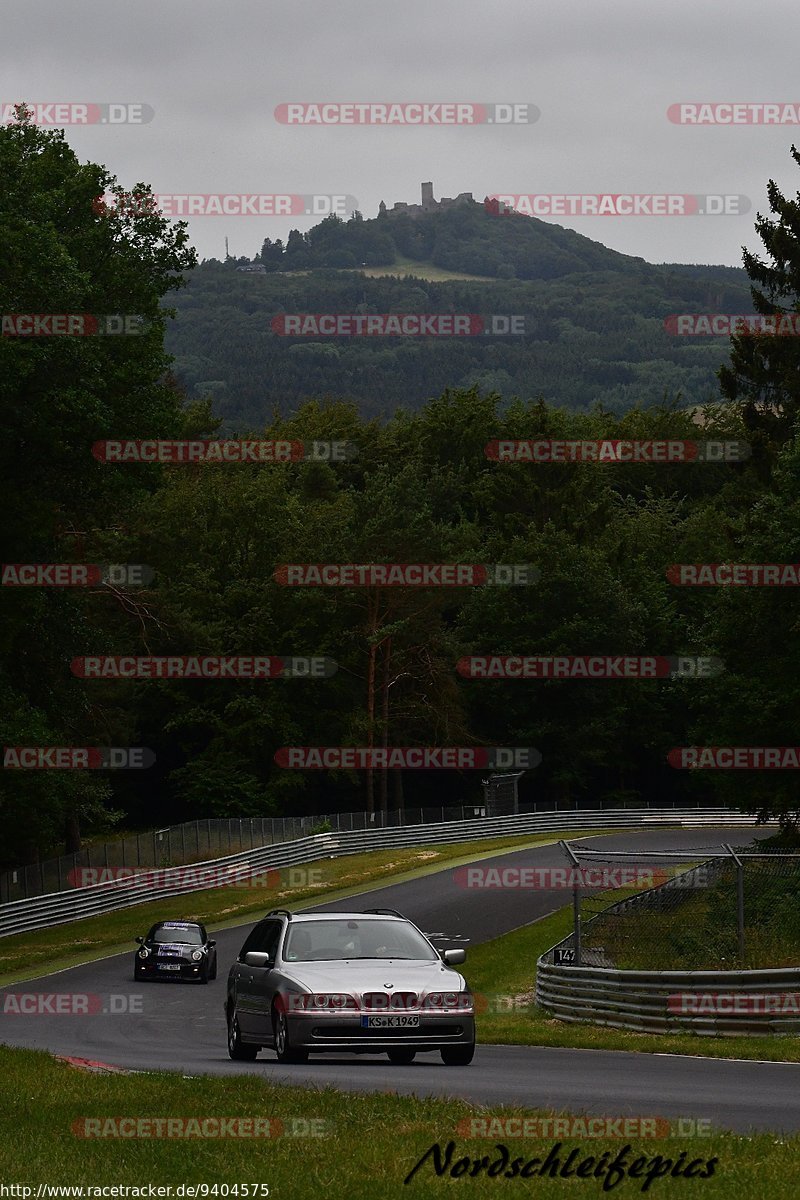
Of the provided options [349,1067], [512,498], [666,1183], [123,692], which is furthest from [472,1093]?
[512,498]

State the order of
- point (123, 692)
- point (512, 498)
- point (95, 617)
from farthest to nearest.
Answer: point (512, 498) < point (123, 692) < point (95, 617)

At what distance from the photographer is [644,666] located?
288 ft

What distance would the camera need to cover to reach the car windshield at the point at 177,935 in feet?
119

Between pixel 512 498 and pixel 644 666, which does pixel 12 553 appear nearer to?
pixel 644 666

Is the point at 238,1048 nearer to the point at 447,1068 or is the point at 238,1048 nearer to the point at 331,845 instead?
the point at 447,1068

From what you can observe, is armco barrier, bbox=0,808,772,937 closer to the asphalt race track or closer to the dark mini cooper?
the asphalt race track

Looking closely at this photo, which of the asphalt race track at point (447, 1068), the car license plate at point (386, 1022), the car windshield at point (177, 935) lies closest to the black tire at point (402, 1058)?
the asphalt race track at point (447, 1068)

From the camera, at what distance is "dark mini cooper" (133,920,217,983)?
35.8 metres

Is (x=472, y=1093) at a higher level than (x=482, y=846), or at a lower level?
higher

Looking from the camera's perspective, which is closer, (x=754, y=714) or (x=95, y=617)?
(x=754, y=714)

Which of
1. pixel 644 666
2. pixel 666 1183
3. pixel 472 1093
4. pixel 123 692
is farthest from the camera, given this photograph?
pixel 644 666

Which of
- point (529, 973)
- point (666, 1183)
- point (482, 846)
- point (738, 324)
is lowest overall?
point (482, 846)

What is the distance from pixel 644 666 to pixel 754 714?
1598 inches

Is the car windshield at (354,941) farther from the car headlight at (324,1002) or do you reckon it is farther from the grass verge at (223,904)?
the grass verge at (223,904)
